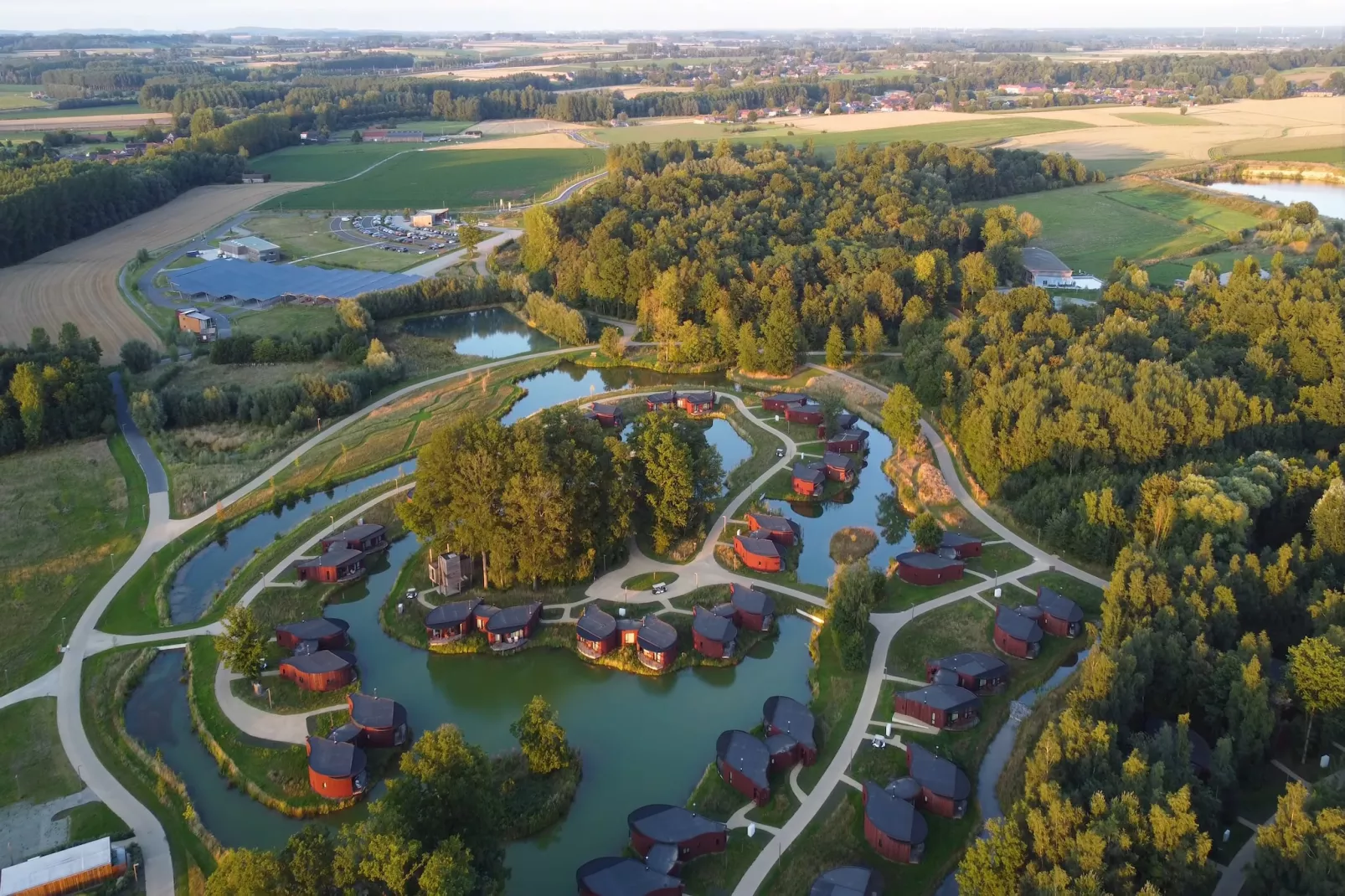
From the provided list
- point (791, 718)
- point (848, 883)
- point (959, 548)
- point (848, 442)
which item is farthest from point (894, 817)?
point (848, 442)

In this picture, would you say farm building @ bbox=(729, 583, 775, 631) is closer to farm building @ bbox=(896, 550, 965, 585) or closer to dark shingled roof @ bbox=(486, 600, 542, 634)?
farm building @ bbox=(896, 550, 965, 585)

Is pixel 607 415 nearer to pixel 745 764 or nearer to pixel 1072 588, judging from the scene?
pixel 1072 588

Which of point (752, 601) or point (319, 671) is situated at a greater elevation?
point (752, 601)

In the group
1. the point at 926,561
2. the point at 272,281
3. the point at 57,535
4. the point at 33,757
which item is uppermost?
the point at 272,281

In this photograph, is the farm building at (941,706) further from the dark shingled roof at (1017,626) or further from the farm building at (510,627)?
the farm building at (510,627)

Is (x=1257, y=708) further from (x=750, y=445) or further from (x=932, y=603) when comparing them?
(x=750, y=445)

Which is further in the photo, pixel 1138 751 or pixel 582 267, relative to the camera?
pixel 582 267

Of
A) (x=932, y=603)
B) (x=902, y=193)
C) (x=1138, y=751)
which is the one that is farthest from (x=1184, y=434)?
(x=902, y=193)
